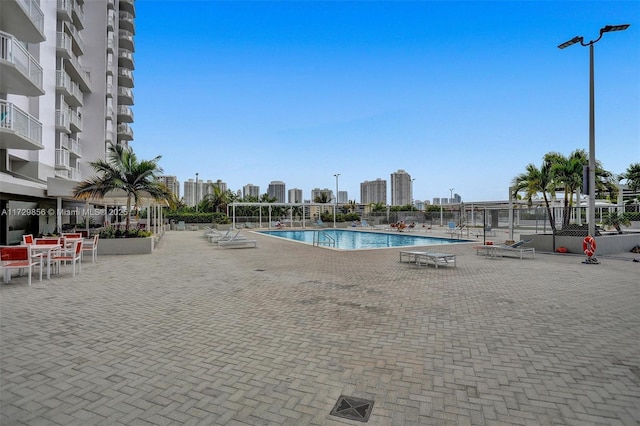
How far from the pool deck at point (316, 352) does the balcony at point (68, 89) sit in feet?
68.5

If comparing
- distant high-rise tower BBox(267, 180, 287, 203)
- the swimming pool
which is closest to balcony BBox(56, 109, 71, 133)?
the swimming pool

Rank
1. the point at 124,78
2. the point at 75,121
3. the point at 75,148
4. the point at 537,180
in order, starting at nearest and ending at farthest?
1. the point at 537,180
2. the point at 75,121
3. the point at 75,148
4. the point at 124,78

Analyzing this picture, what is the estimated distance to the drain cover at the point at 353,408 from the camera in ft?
8.61

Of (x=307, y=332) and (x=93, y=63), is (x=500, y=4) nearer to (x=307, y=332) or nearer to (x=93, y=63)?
(x=307, y=332)

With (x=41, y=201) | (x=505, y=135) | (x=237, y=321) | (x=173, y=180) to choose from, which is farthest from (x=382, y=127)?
(x=173, y=180)

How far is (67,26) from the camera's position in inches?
953

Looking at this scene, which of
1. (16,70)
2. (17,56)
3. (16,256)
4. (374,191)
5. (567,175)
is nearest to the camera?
(16,256)

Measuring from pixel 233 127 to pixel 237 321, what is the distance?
103 feet

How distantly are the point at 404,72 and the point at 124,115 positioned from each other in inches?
1306

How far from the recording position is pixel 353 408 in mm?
2746

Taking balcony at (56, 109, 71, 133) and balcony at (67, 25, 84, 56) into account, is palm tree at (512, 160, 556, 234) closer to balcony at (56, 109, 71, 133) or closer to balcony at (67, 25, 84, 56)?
balcony at (56, 109, 71, 133)

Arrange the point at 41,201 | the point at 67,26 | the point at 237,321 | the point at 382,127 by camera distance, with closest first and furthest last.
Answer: the point at 237,321 < the point at 41,201 < the point at 67,26 < the point at 382,127

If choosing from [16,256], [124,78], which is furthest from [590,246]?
[124,78]

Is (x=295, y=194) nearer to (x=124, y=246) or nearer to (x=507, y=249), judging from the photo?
(x=124, y=246)
